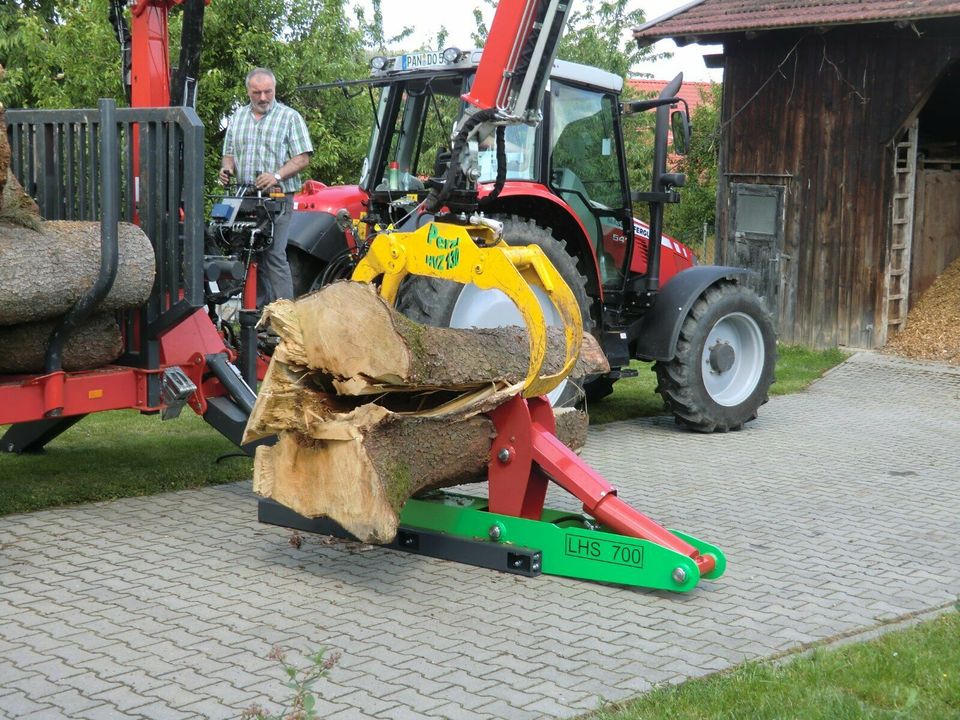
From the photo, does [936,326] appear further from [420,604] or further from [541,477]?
[420,604]

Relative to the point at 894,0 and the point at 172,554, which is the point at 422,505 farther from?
the point at 894,0

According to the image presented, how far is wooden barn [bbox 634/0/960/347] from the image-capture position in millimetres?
13961

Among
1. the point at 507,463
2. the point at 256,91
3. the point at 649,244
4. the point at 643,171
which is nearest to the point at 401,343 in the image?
the point at 507,463

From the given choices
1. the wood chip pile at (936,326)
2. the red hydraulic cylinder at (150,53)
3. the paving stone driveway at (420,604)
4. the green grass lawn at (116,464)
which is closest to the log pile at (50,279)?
the paving stone driveway at (420,604)

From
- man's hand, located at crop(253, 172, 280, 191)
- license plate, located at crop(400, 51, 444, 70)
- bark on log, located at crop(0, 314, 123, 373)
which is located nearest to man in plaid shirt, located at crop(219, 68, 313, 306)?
man's hand, located at crop(253, 172, 280, 191)

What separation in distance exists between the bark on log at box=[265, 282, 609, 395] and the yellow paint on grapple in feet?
0.97

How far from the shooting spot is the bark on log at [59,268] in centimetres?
571

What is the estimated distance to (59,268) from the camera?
19.3ft

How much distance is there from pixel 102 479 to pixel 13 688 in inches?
125

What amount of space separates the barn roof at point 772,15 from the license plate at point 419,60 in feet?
20.9

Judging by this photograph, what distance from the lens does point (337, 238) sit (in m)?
9.18

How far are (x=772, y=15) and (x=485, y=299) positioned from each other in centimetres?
808

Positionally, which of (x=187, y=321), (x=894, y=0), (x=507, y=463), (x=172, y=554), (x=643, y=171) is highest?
(x=894, y=0)

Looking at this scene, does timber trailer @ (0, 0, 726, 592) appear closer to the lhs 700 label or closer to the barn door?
the lhs 700 label
